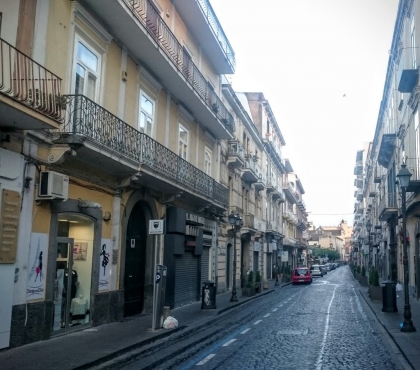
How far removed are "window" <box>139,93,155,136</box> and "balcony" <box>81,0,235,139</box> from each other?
40.5 inches

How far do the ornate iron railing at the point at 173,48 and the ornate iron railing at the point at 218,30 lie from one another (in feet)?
7.92

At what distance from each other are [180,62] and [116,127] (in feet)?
19.1

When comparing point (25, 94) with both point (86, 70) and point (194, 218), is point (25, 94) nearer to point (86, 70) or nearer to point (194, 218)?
point (86, 70)

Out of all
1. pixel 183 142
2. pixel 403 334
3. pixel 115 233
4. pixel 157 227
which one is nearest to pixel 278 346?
pixel 403 334

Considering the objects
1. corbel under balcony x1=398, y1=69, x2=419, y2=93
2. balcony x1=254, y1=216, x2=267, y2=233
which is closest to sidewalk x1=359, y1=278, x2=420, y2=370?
corbel under balcony x1=398, y1=69, x2=419, y2=93

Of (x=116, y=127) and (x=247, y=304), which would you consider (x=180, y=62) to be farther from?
(x=247, y=304)

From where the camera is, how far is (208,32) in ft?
69.4

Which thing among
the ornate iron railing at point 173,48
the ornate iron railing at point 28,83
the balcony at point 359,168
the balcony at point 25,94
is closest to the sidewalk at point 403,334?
the balcony at point 25,94

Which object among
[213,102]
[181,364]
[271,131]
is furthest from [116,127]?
[271,131]

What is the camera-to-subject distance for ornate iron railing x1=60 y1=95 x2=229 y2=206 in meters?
11.2

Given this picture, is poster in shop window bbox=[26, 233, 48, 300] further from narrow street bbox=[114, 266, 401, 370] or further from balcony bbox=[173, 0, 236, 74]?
balcony bbox=[173, 0, 236, 74]

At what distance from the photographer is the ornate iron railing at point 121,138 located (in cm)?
1121

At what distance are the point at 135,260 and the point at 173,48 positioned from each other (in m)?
7.50

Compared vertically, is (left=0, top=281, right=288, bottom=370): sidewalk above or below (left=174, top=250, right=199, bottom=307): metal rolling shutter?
below
